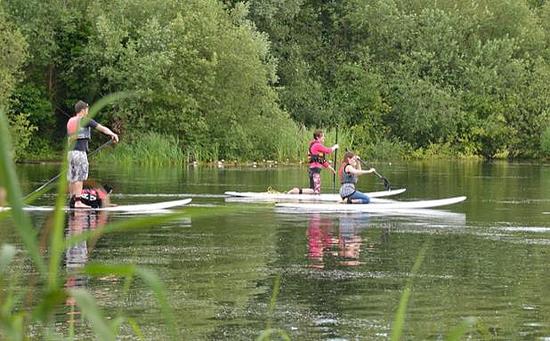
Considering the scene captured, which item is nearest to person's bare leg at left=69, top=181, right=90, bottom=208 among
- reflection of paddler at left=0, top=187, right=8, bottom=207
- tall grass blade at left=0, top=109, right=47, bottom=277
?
reflection of paddler at left=0, top=187, right=8, bottom=207

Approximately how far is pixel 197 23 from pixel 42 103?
7.19m

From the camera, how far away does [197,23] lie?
2067 inches

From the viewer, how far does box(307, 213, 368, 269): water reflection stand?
47.6 ft

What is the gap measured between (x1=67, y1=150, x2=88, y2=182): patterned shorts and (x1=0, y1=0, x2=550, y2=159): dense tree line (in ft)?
84.4

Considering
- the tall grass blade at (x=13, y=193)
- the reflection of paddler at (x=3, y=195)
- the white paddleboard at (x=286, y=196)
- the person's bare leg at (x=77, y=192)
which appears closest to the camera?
the tall grass blade at (x=13, y=193)

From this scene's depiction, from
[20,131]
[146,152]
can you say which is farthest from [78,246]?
[146,152]

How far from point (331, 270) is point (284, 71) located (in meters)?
51.2

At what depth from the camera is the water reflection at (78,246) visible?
11.2 meters

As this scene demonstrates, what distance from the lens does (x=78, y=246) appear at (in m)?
16.1

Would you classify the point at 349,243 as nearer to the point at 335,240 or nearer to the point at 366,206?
the point at 335,240

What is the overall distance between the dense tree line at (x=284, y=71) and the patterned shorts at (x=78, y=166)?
25.7m

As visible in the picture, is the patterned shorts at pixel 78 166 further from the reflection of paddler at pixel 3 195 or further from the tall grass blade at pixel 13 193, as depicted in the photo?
the tall grass blade at pixel 13 193

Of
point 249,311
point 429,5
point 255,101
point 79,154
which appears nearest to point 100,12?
point 255,101

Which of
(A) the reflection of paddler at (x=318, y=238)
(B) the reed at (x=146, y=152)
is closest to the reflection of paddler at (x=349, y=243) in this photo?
(A) the reflection of paddler at (x=318, y=238)
